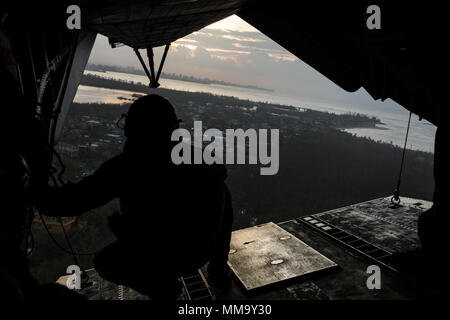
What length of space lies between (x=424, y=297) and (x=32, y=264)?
31.2 meters

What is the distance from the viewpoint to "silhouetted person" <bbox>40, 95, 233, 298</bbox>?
7.18 ft

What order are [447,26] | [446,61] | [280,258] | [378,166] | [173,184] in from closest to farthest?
[173,184]
[447,26]
[446,61]
[280,258]
[378,166]

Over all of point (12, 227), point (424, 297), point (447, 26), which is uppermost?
point (447, 26)

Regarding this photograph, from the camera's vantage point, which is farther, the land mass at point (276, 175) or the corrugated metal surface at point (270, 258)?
the land mass at point (276, 175)

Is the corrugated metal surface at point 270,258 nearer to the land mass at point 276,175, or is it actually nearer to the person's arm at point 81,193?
the person's arm at point 81,193

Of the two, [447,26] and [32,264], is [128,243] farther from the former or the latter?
[32,264]

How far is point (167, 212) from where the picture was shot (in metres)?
2.20

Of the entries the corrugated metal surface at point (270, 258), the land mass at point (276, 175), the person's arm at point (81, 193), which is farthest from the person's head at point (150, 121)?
the land mass at point (276, 175)

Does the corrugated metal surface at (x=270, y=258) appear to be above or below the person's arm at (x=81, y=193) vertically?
below

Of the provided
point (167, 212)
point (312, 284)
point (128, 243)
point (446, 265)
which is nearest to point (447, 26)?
point (446, 265)

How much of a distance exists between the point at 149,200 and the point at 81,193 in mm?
573

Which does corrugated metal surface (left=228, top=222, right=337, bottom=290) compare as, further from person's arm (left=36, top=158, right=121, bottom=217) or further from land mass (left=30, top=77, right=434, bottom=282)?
land mass (left=30, top=77, right=434, bottom=282)

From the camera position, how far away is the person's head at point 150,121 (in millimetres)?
2148

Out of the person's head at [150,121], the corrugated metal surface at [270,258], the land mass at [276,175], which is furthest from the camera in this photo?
the land mass at [276,175]
